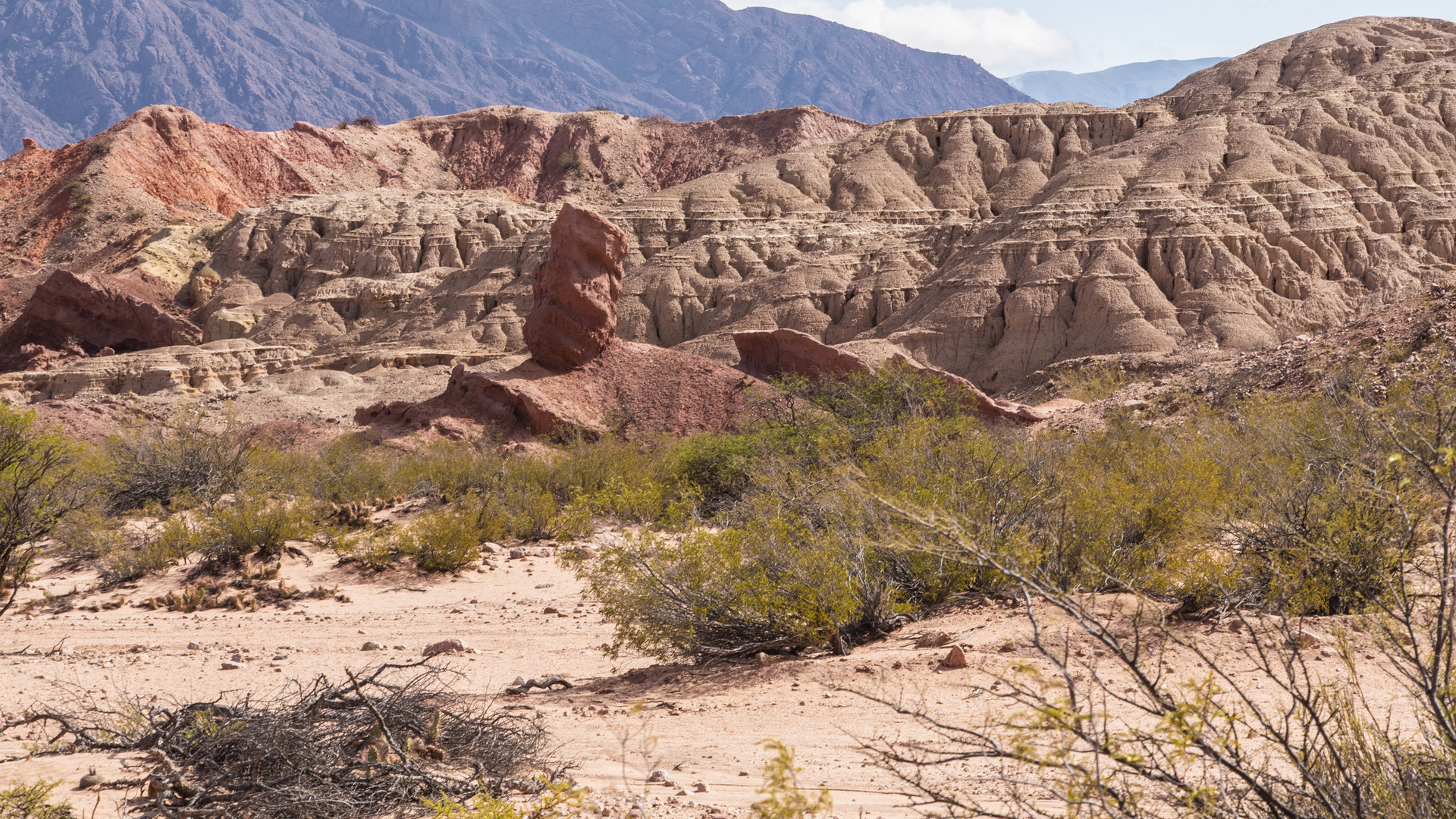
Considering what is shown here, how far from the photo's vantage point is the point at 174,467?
17.0m

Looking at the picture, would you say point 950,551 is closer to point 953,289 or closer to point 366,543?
point 366,543

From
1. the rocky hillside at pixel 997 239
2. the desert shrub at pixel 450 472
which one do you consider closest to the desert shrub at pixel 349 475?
the desert shrub at pixel 450 472

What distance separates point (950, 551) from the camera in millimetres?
3182

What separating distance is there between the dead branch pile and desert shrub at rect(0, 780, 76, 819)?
1.23 ft

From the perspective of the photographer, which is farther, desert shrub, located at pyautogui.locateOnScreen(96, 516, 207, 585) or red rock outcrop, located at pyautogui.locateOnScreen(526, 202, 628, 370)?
red rock outcrop, located at pyautogui.locateOnScreen(526, 202, 628, 370)

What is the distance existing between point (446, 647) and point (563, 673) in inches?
54.3

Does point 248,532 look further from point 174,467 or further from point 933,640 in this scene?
point 933,640

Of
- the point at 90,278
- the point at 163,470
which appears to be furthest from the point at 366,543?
the point at 90,278

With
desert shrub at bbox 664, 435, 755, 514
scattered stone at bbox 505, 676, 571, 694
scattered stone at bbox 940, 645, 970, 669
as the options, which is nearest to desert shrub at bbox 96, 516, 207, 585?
scattered stone at bbox 505, 676, 571, 694

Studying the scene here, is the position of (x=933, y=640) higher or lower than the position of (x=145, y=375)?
higher

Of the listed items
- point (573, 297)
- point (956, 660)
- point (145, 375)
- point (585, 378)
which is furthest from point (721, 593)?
point (145, 375)

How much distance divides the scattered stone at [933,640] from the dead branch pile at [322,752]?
3003mm

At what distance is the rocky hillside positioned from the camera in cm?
3897

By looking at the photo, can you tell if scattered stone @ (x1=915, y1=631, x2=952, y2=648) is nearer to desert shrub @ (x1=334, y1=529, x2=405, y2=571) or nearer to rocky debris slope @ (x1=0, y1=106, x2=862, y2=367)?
desert shrub @ (x1=334, y1=529, x2=405, y2=571)
